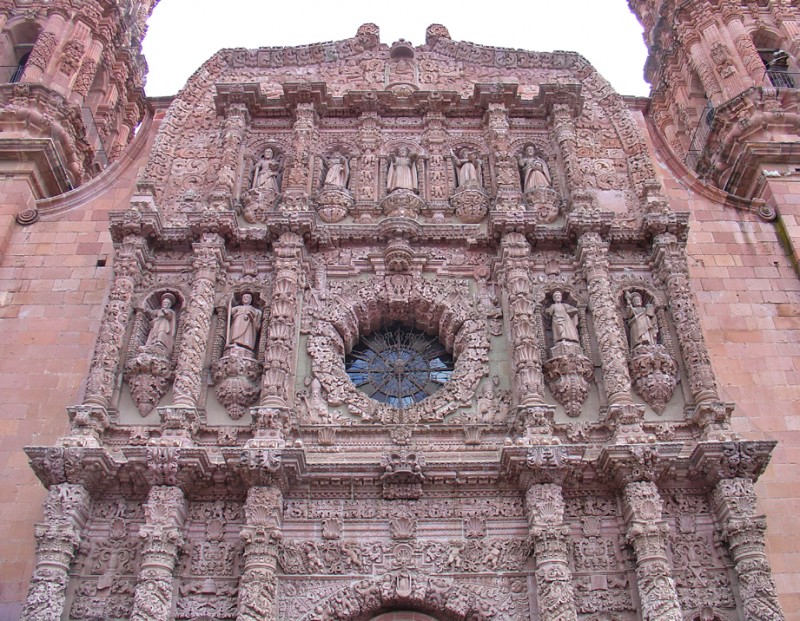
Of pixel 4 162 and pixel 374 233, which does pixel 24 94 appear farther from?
pixel 374 233

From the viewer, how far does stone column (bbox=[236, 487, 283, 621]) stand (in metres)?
8.79

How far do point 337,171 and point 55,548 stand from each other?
722 centimetres

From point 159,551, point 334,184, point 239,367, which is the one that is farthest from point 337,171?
point 159,551

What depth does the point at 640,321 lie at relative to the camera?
37.0ft

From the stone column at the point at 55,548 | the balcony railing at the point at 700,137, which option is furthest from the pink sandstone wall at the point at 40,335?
the balcony railing at the point at 700,137

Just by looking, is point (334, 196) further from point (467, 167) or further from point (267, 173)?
point (467, 167)

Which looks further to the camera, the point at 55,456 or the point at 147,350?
the point at 147,350

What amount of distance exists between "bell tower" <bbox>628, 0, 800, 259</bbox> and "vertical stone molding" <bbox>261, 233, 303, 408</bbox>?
7.26m

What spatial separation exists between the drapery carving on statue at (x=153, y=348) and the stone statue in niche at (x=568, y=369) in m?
5.12

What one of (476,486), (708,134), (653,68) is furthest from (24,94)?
(653,68)

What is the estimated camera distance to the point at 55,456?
9391mm

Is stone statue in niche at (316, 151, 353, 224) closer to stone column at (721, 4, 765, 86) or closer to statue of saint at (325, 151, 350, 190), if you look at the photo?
statue of saint at (325, 151, 350, 190)

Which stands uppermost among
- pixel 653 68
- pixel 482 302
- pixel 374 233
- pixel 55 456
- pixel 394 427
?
Answer: pixel 653 68

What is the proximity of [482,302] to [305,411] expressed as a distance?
3.07 meters
